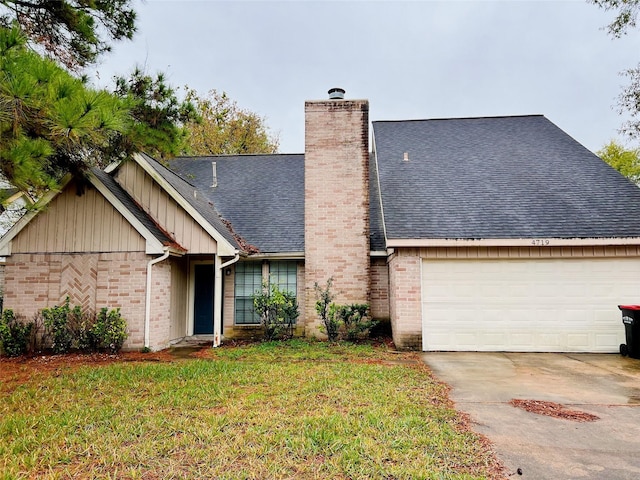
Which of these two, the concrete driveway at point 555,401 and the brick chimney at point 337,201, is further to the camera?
the brick chimney at point 337,201

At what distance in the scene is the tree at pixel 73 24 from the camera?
26.2 feet

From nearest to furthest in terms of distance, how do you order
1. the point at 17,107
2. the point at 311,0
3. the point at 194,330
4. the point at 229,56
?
the point at 17,107 < the point at 194,330 < the point at 311,0 < the point at 229,56

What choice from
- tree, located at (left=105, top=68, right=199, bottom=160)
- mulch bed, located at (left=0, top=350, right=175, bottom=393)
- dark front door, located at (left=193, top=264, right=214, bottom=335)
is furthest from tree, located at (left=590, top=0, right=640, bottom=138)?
mulch bed, located at (left=0, top=350, right=175, bottom=393)

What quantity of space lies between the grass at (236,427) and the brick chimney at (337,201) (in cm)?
396

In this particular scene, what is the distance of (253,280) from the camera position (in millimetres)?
11109

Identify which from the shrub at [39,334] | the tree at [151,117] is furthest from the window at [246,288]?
the shrub at [39,334]

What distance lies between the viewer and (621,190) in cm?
1008

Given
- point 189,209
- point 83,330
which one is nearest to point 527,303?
point 189,209

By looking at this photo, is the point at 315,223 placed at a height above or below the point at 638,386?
above

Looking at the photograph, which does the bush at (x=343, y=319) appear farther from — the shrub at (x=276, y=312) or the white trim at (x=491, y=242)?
the white trim at (x=491, y=242)

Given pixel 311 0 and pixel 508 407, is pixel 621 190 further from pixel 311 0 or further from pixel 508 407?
pixel 311 0

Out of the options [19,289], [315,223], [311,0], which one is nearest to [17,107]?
[19,289]

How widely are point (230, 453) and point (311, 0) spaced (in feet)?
59.1

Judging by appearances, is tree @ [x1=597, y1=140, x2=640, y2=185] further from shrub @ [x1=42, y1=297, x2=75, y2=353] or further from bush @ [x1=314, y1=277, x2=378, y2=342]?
shrub @ [x1=42, y1=297, x2=75, y2=353]
